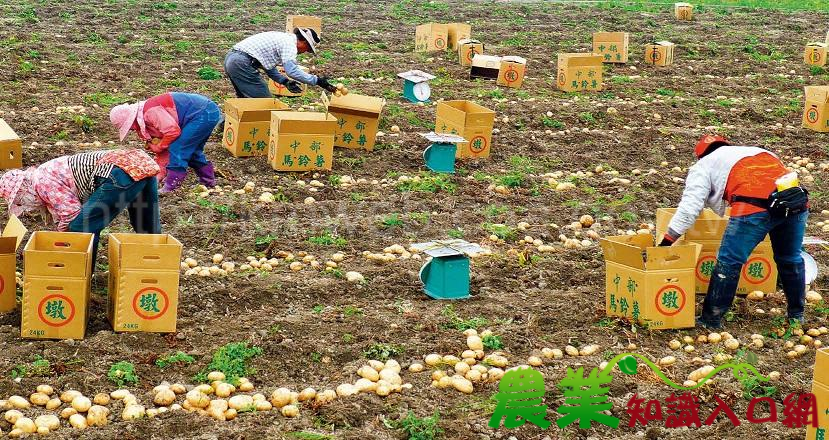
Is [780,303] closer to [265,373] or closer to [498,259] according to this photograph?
[498,259]

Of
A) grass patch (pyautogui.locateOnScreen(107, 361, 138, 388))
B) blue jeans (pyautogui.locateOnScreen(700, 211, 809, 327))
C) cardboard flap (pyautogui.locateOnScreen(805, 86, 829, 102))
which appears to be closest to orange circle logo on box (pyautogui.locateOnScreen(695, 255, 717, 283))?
blue jeans (pyautogui.locateOnScreen(700, 211, 809, 327))

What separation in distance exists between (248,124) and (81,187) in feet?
13.5

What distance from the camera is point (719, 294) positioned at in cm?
722

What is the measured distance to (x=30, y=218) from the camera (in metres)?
8.98

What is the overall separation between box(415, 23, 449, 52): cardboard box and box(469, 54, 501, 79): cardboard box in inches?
72.4

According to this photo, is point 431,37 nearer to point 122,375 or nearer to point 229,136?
point 229,136

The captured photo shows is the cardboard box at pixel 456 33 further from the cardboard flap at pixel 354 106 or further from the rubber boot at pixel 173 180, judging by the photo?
the rubber boot at pixel 173 180

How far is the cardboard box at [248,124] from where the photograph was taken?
10.9 meters

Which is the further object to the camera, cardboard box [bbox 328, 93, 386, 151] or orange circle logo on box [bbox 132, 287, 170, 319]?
cardboard box [bbox 328, 93, 386, 151]

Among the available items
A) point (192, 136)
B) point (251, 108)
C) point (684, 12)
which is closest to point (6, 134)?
point (192, 136)

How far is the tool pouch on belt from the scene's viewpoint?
6930 millimetres

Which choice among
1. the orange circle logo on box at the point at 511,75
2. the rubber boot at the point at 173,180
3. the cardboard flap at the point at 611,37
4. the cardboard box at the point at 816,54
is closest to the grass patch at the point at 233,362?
the rubber boot at the point at 173,180

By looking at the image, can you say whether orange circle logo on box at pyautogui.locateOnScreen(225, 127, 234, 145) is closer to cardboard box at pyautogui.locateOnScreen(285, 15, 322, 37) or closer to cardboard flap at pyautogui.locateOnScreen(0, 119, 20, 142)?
cardboard flap at pyautogui.locateOnScreen(0, 119, 20, 142)

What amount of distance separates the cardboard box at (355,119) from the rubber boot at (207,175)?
1724 mm
